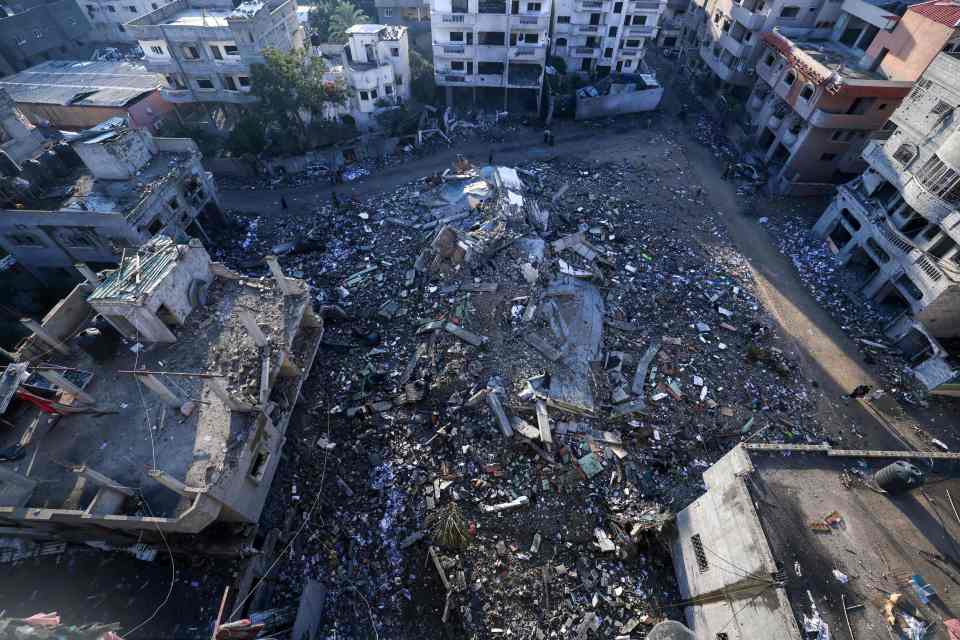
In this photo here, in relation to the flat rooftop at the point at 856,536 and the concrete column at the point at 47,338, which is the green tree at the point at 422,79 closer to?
the concrete column at the point at 47,338

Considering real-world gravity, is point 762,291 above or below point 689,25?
below

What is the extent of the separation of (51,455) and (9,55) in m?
53.4

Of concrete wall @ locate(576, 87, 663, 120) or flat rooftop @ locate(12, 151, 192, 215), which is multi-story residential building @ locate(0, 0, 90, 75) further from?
concrete wall @ locate(576, 87, 663, 120)

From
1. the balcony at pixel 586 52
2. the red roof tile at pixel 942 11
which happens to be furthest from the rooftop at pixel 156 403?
the red roof tile at pixel 942 11

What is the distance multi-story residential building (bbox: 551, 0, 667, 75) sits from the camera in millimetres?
35844

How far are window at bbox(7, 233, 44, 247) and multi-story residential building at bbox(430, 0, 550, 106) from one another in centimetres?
2959

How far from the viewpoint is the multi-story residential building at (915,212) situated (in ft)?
Result: 69.0

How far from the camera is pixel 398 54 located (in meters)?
34.4

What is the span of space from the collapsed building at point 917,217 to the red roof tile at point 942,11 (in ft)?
10.9

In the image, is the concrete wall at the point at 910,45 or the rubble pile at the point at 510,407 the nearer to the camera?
the rubble pile at the point at 510,407

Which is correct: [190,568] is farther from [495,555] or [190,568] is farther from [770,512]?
[770,512]

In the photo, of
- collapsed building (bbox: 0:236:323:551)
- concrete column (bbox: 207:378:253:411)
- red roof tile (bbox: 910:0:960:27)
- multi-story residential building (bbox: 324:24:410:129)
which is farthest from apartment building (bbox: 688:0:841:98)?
concrete column (bbox: 207:378:253:411)

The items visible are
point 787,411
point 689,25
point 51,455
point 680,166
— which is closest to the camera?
point 51,455

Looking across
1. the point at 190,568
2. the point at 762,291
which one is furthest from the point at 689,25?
the point at 190,568
